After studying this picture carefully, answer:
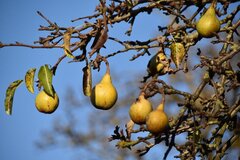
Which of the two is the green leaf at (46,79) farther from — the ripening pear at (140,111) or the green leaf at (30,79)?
the ripening pear at (140,111)

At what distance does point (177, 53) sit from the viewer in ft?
7.85

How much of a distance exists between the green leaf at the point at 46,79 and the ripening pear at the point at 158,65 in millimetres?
514

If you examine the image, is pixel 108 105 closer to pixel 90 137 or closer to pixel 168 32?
pixel 168 32

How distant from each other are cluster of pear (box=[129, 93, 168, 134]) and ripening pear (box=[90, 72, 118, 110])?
101 millimetres

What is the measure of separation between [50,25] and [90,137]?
544 inches

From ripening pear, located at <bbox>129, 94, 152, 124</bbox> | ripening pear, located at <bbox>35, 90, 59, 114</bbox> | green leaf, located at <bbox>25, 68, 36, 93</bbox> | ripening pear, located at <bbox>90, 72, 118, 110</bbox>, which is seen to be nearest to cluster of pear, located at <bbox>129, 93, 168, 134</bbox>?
ripening pear, located at <bbox>129, 94, 152, 124</bbox>

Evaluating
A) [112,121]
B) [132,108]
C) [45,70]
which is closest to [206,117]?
[132,108]

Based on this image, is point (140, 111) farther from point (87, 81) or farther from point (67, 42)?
point (67, 42)

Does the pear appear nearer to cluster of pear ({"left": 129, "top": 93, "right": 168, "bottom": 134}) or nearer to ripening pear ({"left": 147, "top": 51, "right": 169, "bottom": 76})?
ripening pear ({"left": 147, "top": 51, "right": 169, "bottom": 76})

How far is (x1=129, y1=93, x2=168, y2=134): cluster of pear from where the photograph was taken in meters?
2.04

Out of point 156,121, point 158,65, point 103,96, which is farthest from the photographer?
point 158,65

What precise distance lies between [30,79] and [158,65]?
0.60 meters

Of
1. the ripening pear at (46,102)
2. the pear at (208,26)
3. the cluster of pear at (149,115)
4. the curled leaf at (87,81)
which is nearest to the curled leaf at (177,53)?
the pear at (208,26)

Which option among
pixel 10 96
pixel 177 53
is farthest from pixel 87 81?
pixel 177 53
